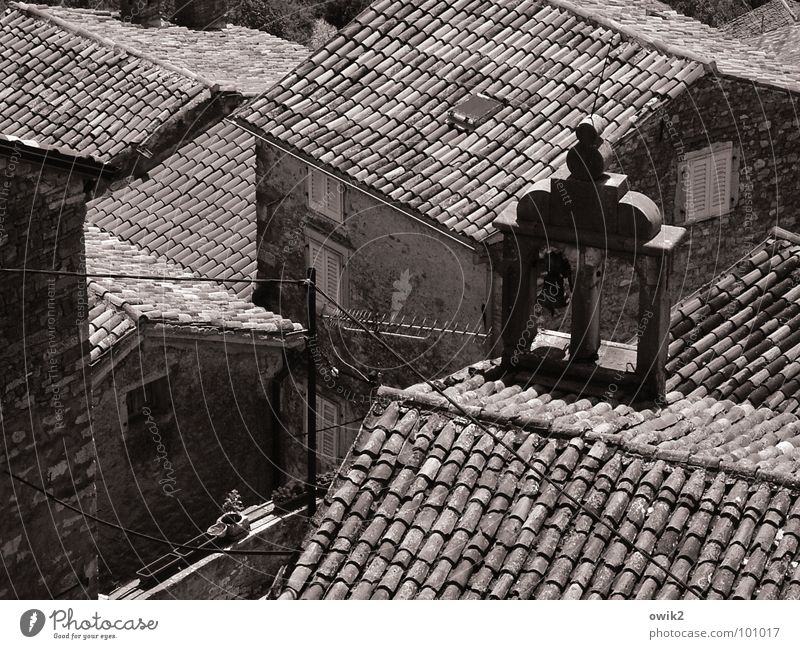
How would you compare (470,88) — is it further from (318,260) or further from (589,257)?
(589,257)

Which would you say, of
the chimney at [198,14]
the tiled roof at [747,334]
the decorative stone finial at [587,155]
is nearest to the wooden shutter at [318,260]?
the tiled roof at [747,334]

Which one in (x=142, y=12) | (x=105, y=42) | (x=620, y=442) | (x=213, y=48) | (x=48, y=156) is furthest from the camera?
(x=142, y=12)

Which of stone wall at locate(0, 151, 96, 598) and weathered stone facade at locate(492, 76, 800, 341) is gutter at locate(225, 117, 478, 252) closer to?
weathered stone facade at locate(492, 76, 800, 341)

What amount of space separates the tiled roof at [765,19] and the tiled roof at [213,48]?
773cm

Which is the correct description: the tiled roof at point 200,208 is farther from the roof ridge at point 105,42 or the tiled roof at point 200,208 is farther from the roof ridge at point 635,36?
the roof ridge at point 635,36

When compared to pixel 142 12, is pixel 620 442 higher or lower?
higher

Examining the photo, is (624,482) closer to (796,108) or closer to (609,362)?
(609,362)

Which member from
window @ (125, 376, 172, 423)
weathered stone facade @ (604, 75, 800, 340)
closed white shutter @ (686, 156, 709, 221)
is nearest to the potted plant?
window @ (125, 376, 172, 423)

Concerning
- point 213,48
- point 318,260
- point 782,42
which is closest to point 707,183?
point 318,260

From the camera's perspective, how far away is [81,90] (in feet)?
70.9

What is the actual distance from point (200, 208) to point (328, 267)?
262 centimetres

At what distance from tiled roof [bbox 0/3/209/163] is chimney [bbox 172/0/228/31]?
2.74 meters

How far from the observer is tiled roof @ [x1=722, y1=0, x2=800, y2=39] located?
28578mm

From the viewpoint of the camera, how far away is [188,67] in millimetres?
22344
